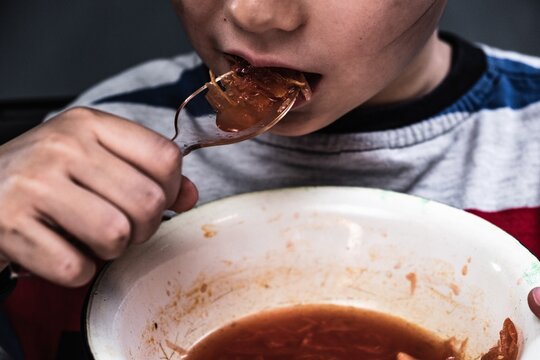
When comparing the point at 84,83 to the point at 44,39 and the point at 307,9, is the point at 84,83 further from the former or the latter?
the point at 307,9

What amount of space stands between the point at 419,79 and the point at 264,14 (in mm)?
422

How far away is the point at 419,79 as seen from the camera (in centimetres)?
113

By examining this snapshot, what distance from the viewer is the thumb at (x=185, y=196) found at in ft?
2.41

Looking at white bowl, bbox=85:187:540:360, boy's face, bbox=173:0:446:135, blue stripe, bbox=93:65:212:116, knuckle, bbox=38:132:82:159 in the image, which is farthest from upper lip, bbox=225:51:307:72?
blue stripe, bbox=93:65:212:116

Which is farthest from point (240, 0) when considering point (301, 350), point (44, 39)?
point (44, 39)

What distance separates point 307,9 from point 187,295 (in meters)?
0.31


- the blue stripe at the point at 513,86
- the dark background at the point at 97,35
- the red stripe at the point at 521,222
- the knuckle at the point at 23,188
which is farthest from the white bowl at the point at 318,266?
the dark background at the point at 97,35

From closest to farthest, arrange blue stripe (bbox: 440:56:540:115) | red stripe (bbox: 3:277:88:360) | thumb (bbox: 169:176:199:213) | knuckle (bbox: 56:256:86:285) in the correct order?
knuckle (bbox: 56:256:86:285) < thumb (bbox: 169:176:199:213) < red stripe (bbox: 3:277:88:360) < blue stripe (bbox: 440:56:540:115)

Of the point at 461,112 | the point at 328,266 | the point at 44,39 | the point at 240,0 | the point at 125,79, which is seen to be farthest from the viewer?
the point at 44,39

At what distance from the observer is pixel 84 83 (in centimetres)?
170

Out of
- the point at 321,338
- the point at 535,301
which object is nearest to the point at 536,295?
the point at 535,301

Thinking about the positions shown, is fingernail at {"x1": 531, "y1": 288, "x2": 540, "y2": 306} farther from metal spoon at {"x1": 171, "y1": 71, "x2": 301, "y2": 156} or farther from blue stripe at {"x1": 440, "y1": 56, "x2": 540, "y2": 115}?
blue stripe at {"x1": 440, "y1": 56, "x2": 540, "y2": 115}

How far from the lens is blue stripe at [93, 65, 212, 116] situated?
3.96 ft

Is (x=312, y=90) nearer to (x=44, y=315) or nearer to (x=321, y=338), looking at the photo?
(x=321, y=338)
